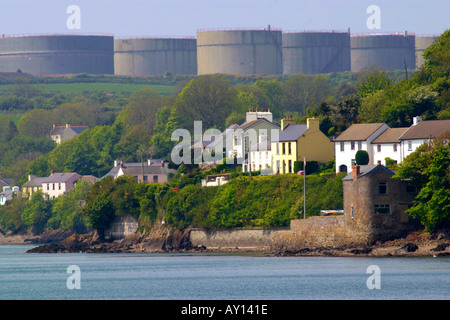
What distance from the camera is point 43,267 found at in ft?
295

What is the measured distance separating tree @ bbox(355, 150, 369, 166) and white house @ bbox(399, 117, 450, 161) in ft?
11.1

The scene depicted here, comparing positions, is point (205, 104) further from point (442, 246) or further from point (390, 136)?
point (442, 246)

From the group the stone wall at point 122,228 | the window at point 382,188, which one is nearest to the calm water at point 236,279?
the window at point 382,188

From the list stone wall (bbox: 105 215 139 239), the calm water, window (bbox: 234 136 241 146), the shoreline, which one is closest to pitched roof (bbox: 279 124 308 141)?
the shoreline

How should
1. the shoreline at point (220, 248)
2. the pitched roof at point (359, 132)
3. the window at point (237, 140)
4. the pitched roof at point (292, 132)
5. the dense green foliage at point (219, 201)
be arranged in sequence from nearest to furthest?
1. the shoreline at point (220, 248)
2. the dense green foliage at point (219, 201)
3. the pitched roof at point (359, 132)
4. the pitched roof at point (292, 132)
5. the window at point (237, 140)

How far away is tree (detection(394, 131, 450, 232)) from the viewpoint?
262 feet

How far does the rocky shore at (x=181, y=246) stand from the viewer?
3155 inches

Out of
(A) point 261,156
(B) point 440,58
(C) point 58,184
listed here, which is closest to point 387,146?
(A) point 261,156

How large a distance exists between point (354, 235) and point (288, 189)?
59.0ft

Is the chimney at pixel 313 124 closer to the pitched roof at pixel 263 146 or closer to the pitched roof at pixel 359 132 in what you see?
the pitched roof at pixel 359 132

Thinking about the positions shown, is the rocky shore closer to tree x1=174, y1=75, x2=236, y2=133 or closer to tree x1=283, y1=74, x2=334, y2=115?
tree x1=174, y1=75, x2=236, y2=133

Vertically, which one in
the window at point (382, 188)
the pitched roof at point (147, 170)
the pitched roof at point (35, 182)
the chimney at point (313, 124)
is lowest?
the window at point (382, 188)

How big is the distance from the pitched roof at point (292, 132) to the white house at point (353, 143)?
4805mm

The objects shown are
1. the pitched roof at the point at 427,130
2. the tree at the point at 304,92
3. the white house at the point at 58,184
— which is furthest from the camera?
the tree at the point at 304,92
